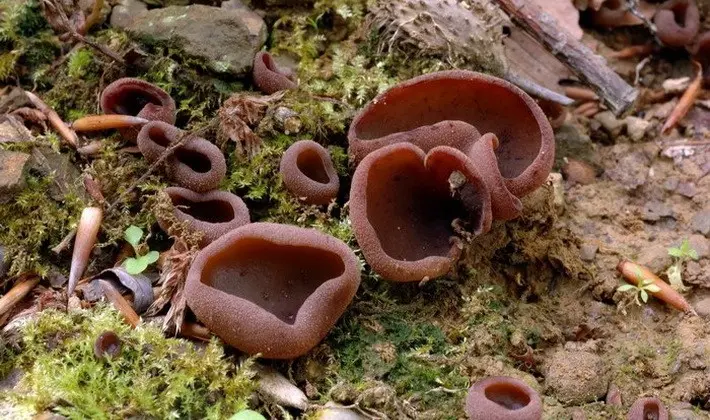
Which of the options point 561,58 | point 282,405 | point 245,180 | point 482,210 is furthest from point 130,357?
point 561,58

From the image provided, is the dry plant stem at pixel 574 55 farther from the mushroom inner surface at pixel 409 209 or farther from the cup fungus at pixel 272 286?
the cup fungus at pixel 272 286

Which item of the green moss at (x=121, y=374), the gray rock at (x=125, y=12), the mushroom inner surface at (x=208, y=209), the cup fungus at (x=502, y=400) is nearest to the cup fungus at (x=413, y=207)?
the cup fungus at (x=502, y=400)

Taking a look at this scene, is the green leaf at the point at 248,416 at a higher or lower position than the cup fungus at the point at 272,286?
lower

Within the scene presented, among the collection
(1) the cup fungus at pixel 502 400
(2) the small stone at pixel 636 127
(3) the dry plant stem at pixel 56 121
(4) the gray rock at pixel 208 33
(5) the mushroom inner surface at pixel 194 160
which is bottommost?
(2) the small stone at pixel 636 127

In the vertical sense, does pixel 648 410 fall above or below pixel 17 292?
below

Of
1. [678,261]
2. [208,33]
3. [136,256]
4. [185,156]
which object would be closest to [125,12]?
[208,33]

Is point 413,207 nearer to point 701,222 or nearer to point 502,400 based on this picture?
point 502,400
